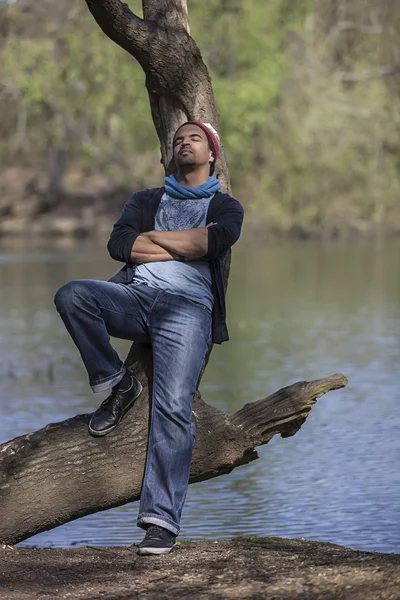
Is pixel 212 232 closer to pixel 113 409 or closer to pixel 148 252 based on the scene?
pixel 148 252

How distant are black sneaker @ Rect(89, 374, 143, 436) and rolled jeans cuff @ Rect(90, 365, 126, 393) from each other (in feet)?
0.37

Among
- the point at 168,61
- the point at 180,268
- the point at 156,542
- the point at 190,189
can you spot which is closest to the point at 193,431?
the point at 156,542

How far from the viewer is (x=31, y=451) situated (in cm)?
644

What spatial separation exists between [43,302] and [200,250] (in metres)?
17.6

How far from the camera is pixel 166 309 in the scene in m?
6.24

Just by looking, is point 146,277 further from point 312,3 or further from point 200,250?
point 312,3

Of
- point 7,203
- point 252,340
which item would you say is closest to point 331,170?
point 7,203

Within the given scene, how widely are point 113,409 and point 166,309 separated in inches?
22.6

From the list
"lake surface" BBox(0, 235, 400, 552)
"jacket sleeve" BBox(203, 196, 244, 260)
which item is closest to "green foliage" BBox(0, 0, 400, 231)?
"lake surface" BBox(0, 235, 400, 552)

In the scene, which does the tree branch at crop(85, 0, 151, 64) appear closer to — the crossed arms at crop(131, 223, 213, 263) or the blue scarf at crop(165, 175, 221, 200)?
the blue scarf at crop(165, 175, 221, 200)

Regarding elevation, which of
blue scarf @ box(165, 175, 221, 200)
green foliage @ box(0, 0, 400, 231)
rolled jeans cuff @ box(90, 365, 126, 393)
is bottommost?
rolled jeans cuff @ box(90, 365, 126, 393)

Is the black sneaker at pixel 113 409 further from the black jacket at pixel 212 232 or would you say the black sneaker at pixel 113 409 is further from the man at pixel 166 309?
the black jacket at pixel 212 232

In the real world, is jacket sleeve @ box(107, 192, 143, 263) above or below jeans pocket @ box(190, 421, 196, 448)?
above

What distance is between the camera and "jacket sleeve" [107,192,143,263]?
6422 mm
